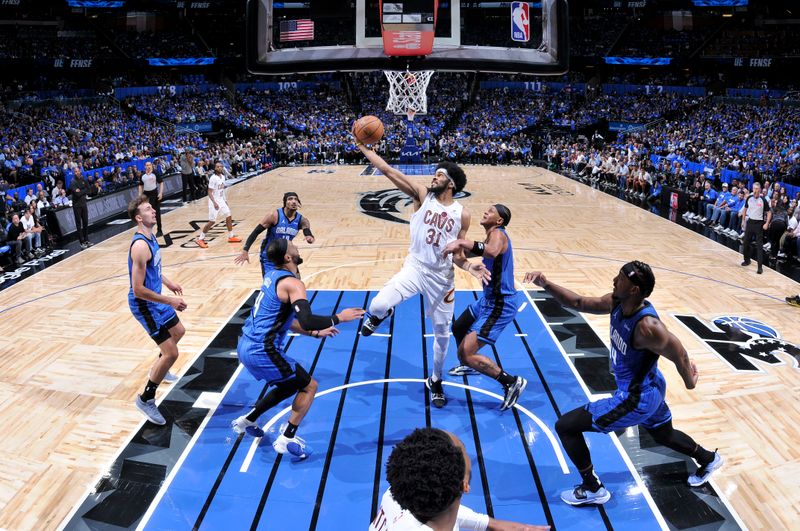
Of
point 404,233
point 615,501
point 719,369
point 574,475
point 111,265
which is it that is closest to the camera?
point 615,501

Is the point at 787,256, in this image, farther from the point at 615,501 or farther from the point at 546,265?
the point at 615,501

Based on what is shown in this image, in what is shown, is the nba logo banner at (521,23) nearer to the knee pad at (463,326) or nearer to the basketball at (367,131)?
the basketball at (367,131)

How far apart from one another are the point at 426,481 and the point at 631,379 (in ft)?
7.25

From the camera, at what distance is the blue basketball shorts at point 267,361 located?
4.16 m

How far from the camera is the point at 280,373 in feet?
13.7

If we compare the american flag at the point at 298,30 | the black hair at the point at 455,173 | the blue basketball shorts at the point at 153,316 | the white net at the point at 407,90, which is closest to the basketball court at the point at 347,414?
the blue basketball shorts at the point at 153,316

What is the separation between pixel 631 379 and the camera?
11.9ft

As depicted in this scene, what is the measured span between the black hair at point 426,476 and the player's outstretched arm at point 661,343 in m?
1.87

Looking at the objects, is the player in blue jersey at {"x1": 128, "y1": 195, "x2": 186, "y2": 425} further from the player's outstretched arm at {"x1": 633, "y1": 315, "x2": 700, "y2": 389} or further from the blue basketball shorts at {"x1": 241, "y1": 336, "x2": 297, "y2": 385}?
the player's outstretched arm at {"x1": 633, "y1": 315, "x2": 700, "y2": 389}

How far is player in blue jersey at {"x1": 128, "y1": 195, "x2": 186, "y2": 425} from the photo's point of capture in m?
4.82

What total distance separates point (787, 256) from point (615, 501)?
8.90 m

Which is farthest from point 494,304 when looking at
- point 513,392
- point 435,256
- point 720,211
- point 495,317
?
point 720,211

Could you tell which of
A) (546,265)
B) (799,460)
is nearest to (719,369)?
(799,460)

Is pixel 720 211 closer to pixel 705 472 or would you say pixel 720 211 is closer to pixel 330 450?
pixel 705 472
